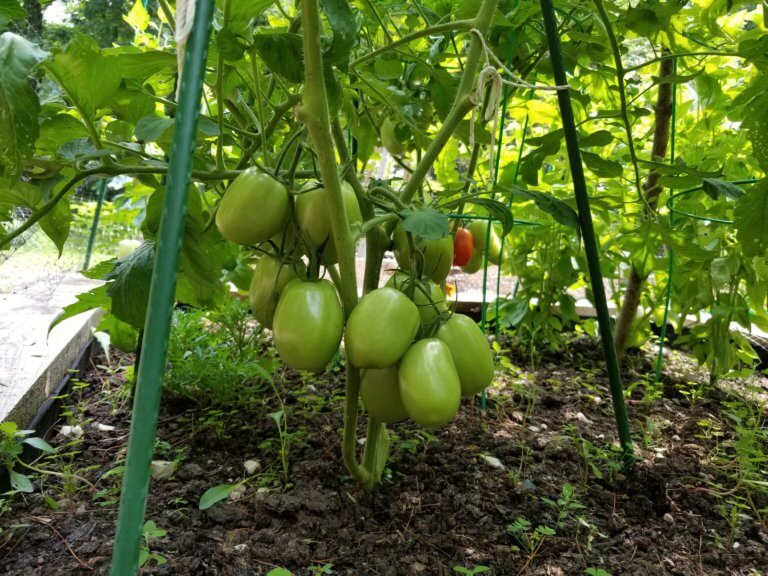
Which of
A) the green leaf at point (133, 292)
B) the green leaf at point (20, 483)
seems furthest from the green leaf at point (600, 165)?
the green leaf at point (20, 483)

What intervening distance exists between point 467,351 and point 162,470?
749 millimetres

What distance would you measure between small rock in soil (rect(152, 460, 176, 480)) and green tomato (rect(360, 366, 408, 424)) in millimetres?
556

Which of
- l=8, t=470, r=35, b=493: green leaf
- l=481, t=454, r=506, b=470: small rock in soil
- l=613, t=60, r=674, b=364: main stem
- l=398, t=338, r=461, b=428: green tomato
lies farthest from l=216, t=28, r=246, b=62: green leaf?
l=613, t=60, r=674, b=364: main stem

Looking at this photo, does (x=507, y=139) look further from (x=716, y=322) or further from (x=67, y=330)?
(x=67, y=330)

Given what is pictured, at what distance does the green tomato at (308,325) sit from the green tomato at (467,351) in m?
0.17

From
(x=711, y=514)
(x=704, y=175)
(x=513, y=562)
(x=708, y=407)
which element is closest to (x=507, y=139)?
(x=708, y=407)

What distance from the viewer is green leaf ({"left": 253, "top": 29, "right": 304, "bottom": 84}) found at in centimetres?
76

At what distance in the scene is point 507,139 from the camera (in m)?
2.45

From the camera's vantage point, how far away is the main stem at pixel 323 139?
0.70m

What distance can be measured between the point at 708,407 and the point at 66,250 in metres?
3.04

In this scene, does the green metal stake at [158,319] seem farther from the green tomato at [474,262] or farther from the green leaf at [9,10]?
the green tomato at [474,262]

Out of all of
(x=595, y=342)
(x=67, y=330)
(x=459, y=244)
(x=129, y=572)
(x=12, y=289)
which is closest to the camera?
(x=129, y=572)

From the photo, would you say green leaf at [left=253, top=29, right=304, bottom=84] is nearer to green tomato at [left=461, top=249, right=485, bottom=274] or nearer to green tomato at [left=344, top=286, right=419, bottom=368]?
green tomato at [left=344, top=286, right=419, bottom=368]

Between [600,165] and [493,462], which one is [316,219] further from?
[493,462]
